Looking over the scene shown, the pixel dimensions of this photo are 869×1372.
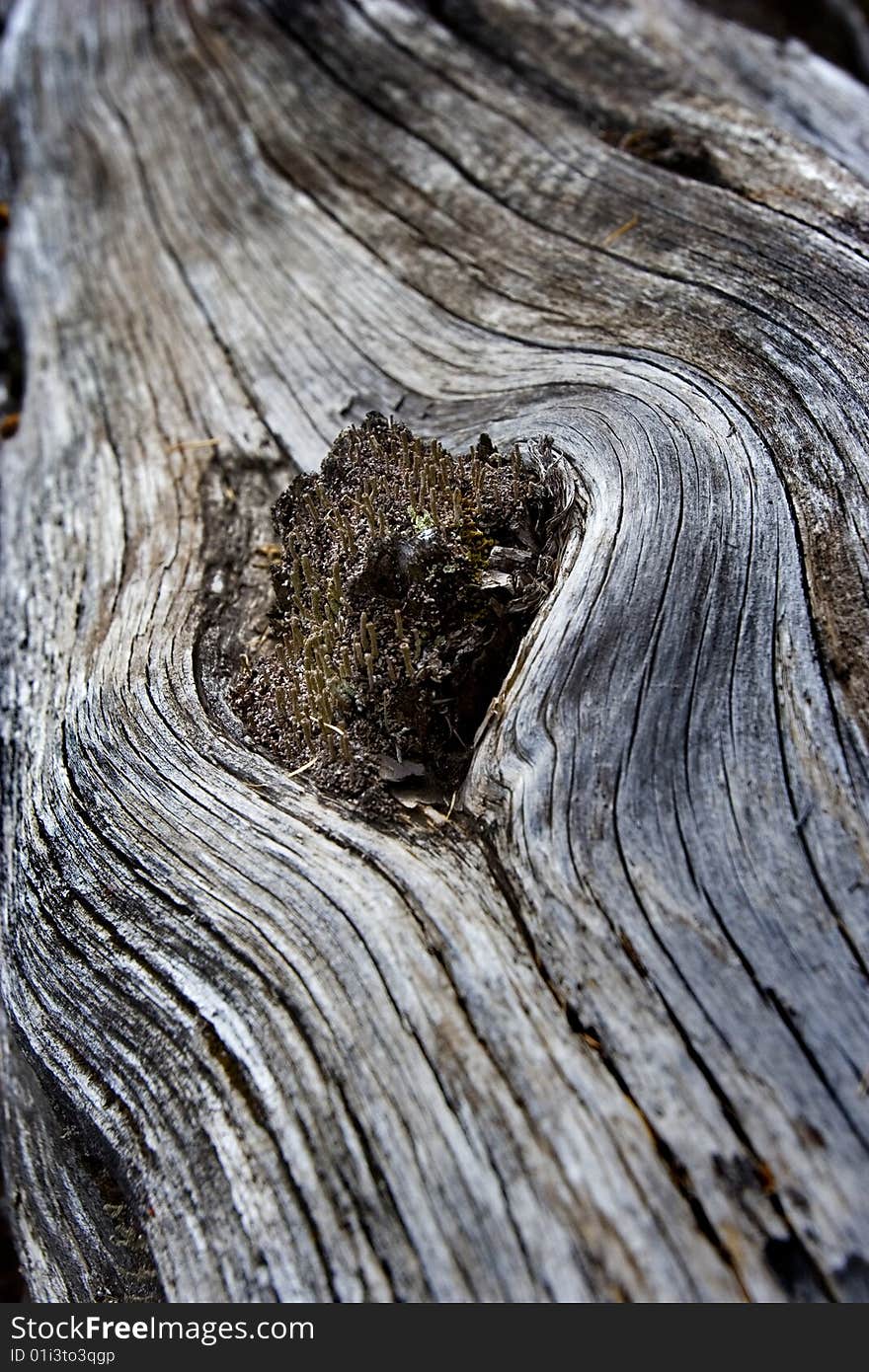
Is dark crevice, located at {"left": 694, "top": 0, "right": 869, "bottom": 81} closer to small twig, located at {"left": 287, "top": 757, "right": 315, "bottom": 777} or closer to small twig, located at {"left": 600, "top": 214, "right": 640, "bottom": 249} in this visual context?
small twig, located at {"left": 600, "top": 214, "right": 640, "bottom": 249}

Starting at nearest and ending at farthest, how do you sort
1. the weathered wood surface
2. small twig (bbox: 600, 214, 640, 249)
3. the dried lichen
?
the weathered wood surface
the dried lichen
small twig (bbox: 600, 214, 640, 249)

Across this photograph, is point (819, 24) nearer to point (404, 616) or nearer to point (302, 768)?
point (404, 616)

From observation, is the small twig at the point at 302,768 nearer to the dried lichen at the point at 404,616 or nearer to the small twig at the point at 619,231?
the dried lichen at the point at 404,616

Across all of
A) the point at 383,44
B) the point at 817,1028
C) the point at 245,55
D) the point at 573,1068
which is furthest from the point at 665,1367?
the point at 245,55

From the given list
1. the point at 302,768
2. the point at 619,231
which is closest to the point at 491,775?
the point at 302,768

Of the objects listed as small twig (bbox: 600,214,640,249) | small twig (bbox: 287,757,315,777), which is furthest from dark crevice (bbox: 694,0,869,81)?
small twig (bbox: 287,757,315,777)

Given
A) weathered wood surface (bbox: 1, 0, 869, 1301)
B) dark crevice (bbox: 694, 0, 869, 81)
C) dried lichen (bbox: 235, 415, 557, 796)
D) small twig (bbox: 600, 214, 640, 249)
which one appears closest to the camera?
weathered wood surface (bbox: 1, 0, 869, 1301)
